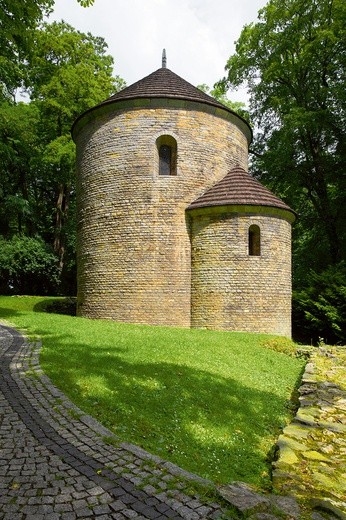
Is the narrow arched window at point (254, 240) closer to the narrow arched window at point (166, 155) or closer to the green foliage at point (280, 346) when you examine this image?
the green foliage at point (280, 346)

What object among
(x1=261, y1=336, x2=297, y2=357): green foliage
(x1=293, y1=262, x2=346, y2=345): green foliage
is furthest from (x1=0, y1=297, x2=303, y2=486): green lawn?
(x1=293, y1=262, x2=346, y2=345): green foliage

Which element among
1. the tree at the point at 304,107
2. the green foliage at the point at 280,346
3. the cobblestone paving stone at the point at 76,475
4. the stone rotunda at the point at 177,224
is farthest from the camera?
the tree at the point at 304,107

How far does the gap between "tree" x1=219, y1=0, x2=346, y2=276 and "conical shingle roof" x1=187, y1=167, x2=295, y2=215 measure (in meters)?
6.31

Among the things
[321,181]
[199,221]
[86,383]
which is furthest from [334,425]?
[321,181]

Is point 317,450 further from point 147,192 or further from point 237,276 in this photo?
point 147,192

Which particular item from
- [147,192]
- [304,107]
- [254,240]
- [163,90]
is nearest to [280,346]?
[254,240]

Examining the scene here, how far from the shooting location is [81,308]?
17047 millimetres

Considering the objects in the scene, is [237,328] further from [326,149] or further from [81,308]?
[326,149]

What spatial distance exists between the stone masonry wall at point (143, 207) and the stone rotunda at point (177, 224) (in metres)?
0.04

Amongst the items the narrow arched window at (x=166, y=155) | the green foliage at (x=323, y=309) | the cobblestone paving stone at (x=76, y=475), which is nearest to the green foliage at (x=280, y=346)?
the green foliage at (x=323, y=309)

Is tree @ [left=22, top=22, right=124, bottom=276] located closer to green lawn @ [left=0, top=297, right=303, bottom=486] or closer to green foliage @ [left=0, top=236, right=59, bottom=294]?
green foliage @ [left=0, top=236, right=59, bottom=294]

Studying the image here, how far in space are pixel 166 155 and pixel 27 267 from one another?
14454 millimetres

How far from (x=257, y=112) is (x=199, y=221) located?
1344cm

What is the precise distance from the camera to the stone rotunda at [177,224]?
47.9ft
